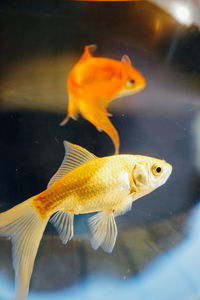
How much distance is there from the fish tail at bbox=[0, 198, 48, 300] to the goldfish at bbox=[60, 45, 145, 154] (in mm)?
225

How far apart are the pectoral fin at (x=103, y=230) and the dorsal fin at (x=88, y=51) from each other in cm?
33

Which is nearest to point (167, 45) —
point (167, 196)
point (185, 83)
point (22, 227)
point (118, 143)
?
point (185, 83)

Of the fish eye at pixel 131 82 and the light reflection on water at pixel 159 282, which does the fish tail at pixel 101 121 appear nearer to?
the fish eye at pixel 131 82

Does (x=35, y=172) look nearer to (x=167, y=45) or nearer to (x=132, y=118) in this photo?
(x=132, y=118)

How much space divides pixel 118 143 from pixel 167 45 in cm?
25

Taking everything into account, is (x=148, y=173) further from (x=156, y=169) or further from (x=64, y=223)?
(x=64, y=223)

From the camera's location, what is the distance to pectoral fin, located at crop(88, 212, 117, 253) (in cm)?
45

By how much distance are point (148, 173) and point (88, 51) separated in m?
0.31

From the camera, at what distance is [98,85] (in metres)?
0.52

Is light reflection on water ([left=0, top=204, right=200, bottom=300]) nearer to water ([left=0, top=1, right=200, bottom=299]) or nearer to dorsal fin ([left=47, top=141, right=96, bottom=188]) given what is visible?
Result: water ([left=0, top=1, right=200, bottom=299])

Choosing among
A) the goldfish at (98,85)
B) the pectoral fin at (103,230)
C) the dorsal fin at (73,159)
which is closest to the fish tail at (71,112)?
the goldfish at (98,85)

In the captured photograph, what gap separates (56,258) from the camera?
57 centimetres

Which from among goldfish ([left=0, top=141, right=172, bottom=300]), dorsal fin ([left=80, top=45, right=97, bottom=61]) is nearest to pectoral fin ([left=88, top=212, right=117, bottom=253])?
goldfish ([left=0, top=141, right=172, bottom=300])

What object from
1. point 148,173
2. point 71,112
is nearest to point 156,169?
point 148,173
